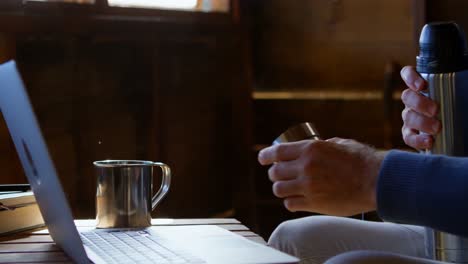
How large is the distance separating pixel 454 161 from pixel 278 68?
2.56 metres

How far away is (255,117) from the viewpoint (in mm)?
3455

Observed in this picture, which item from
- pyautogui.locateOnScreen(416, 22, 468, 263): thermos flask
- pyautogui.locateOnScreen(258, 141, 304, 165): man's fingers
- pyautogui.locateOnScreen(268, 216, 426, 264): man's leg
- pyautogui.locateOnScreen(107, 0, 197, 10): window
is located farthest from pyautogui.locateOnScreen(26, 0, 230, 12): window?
pyautogui.locateOnScreen(258, 141, 304, 165): man's fingers

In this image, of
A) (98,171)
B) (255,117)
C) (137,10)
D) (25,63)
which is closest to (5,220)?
(98,171)

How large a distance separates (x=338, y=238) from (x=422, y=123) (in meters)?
0.25

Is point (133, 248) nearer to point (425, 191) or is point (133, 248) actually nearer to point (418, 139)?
point (425, 191)

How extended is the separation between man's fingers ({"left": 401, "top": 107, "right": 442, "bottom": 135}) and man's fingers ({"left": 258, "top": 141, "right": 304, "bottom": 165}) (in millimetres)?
356

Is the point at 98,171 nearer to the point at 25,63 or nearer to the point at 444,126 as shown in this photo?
the point at 444,126

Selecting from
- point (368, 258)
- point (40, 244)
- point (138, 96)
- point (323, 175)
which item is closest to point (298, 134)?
point (323, 175)

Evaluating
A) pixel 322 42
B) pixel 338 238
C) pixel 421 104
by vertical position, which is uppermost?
pixel 322 42

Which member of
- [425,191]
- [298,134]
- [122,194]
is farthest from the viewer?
[122,194]

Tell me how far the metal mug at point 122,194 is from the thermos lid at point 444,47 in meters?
0.47

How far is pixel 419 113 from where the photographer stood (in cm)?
125

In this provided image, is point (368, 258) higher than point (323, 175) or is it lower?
lower

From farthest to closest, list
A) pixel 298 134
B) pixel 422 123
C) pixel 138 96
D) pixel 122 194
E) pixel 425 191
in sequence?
pixel 138 96
pixel 422 123
pixel 122 194
pixel 298 134
pixel 425 191
